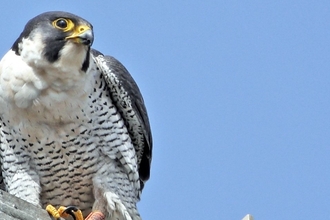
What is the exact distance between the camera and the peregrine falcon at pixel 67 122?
729 cm

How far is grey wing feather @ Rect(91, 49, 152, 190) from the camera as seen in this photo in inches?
304

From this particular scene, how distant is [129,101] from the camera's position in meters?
7.84

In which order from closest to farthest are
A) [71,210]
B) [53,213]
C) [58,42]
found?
[53,213] < [71,210] < [58,42]

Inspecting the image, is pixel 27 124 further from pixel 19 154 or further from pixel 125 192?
pixel 125 192

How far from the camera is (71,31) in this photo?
729cm

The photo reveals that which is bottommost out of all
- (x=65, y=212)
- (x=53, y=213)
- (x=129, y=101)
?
(x=53, y=213)

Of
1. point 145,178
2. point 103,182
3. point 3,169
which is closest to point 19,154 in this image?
point 3,169

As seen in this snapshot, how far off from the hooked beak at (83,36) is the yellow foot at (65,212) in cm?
130

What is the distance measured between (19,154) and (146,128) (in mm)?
1162

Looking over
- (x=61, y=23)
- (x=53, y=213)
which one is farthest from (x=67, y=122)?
(x=53, y=213)

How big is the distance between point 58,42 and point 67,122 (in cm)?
66

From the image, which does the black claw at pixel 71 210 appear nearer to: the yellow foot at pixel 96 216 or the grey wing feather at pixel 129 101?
the yellow foot at pixel 96 216

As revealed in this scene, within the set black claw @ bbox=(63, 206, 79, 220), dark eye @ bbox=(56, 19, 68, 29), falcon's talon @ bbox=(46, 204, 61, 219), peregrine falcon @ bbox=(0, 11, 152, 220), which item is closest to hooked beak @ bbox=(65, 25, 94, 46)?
peregrine falcon @ bbox=(0, 11, 152, 220)

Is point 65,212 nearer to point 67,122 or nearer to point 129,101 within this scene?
point 67,122
